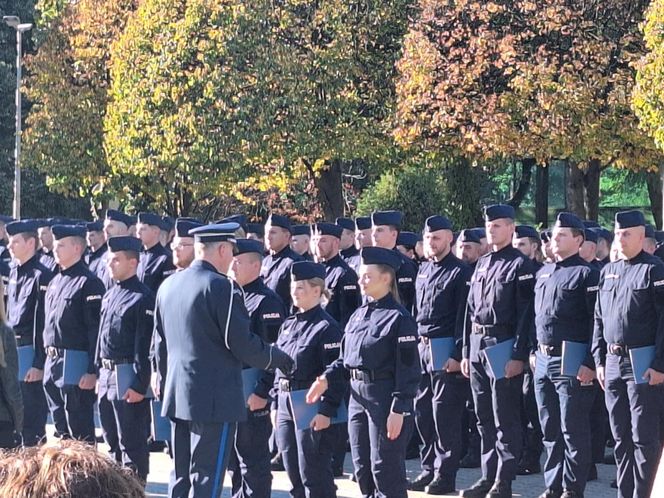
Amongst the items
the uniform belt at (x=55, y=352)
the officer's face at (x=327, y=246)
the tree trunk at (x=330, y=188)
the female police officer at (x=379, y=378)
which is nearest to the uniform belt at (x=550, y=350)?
the female police officer at (x=379, y=378)

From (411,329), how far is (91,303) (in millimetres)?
3090

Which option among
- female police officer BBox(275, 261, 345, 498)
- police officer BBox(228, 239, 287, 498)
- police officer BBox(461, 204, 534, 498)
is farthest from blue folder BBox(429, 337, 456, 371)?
female police officer BBox(275, 261, 345, 498)

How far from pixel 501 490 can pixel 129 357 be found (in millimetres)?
2962

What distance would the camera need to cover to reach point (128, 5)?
27281 mm

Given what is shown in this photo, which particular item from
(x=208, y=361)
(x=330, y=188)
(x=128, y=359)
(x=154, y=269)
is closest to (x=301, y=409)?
(x=208, y=361)

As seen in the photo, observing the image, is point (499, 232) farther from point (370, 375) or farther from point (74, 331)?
point (74, 331)

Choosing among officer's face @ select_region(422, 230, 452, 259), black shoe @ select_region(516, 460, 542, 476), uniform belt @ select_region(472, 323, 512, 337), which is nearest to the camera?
uniform belt @ select_region(472, 323, 512, 337)

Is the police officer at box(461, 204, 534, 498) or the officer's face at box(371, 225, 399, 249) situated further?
the officer's face at box(371, 225, 399, 249)

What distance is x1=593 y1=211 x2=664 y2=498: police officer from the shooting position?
7.74 metres

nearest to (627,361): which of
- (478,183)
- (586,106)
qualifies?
(586,106)

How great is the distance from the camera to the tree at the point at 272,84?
67.4ft

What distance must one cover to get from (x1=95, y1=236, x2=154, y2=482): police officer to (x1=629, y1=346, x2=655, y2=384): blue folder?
350 cm

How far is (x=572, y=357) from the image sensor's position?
8.35 meters

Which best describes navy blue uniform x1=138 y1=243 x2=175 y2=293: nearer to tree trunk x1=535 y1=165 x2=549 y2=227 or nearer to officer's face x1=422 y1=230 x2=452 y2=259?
officer's face x1=422 y1=230 x2=452 y2=259
